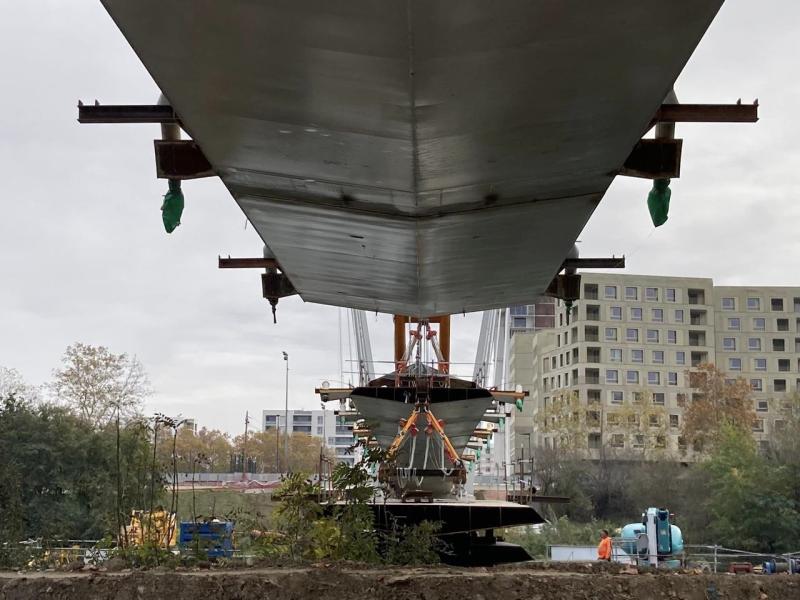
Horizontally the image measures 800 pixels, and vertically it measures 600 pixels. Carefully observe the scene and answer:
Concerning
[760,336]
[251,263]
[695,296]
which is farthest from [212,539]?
[760,336]

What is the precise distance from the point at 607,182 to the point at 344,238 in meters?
2.40

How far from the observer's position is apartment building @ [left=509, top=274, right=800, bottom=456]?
3159 inches

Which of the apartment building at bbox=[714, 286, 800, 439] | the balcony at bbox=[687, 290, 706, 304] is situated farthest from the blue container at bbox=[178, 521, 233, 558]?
the apartment building at bbox=[714, 286, 800, 439]

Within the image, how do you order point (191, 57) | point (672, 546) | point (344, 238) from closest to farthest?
point (191, 57) < point (344, 238) < point (672, 546)

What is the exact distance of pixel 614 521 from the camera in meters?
54.6

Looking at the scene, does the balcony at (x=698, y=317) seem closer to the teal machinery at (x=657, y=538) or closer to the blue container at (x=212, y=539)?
the teal machinery at (x=657, y=538)

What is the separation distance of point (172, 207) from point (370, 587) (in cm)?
335

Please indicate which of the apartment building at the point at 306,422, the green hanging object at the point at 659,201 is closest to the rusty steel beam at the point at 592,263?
the green hanging object at the point at 659,201

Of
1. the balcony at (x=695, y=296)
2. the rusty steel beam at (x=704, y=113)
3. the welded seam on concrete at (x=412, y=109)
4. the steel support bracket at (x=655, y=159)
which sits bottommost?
the welded seam on concrete at (x=412, y=109)

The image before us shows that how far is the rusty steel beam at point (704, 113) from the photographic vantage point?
5332 millimetres

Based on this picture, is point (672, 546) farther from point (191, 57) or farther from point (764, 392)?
point (764, 392)

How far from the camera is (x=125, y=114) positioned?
5.27 metres

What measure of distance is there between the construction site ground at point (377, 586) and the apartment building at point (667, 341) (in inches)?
2849

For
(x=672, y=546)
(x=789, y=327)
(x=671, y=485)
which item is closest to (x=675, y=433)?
(x=789, y=327)
